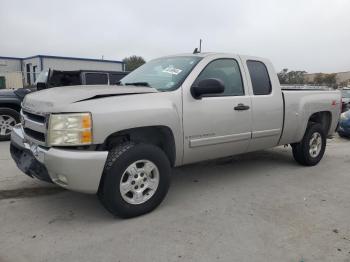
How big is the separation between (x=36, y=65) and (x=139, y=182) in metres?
32.0

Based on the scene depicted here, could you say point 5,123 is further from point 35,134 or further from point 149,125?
point 149,125

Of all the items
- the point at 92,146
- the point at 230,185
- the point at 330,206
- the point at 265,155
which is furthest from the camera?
the point at 265,155

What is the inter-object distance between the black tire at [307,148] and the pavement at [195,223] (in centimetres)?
58

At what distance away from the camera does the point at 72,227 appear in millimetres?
3275

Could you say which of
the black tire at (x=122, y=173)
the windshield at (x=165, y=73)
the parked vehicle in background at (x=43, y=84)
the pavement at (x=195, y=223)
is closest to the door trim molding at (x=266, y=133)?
the pavement at (x=195, y=223)

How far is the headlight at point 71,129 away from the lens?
3021mm

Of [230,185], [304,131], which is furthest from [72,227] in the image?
[304,131]

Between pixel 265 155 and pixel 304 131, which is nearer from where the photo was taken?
pixel 304 131

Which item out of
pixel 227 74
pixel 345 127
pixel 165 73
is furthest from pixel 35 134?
pixel 345 127

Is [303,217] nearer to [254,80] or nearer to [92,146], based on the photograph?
[254,80]

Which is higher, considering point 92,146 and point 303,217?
point 92,146

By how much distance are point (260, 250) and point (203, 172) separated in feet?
7.75

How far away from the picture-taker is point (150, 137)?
378cm

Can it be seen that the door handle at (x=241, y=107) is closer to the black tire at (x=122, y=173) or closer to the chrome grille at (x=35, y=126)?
the black tire at (x=122, y=173)
